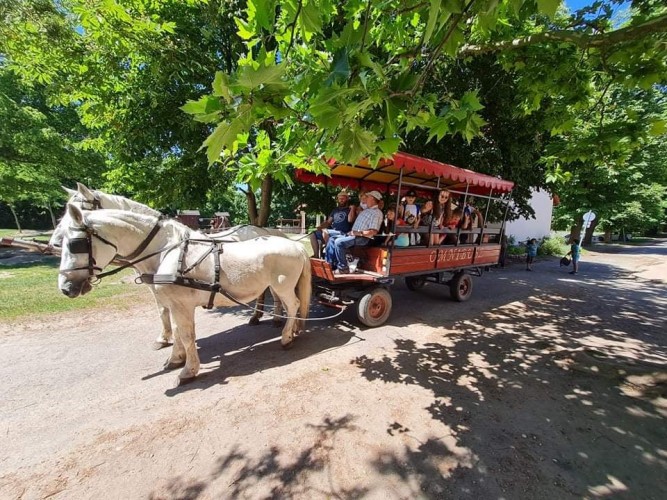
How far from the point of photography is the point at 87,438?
2602mm

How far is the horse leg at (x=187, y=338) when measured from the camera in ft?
11.3

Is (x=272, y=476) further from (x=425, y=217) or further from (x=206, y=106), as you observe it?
(x=425, y=217)

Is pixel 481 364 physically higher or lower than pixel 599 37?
lower

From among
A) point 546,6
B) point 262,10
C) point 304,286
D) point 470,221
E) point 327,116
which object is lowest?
point 304,286

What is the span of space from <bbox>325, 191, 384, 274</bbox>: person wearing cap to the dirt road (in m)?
1.23

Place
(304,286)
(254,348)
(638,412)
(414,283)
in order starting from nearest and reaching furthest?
(638,412), (254,348), (304,286), (414,283)

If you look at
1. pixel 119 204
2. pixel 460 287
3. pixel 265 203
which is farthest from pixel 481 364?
pixel 265 203

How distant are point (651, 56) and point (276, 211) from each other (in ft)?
108

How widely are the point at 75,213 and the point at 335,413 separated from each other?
3.27m

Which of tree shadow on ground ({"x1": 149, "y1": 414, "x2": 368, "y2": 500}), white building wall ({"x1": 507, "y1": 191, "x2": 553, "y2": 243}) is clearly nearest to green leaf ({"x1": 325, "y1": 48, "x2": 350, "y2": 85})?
tree shadow on ground ({"x1": 149, "y1": 414, "x2": 368, "y2": 500})

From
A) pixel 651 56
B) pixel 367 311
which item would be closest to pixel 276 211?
pixel 367 311

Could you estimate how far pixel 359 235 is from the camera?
510cm

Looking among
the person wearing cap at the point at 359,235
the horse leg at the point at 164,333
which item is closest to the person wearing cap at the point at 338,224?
the person wearing cap at the point at 359,235

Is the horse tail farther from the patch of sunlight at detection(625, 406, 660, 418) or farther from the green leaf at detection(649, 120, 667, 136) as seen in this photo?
the green leaf at detection(649, 120, 667, 136)
